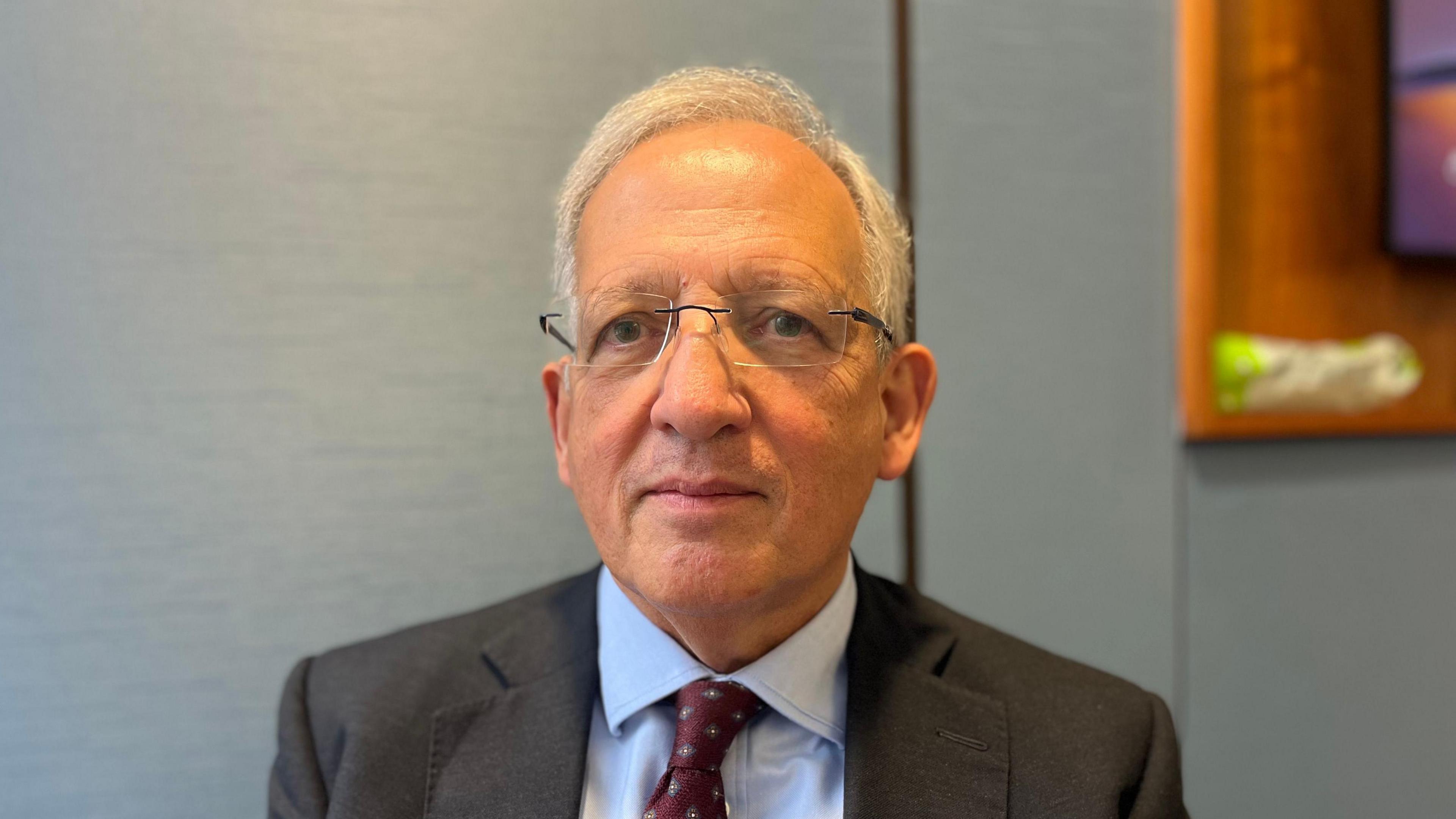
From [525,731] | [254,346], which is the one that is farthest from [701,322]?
[254,346]

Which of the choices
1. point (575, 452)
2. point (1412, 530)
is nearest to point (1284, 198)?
point (1412, 530)

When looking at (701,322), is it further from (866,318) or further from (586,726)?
(586,726)

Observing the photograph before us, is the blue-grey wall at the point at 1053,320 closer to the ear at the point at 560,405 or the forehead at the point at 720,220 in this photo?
the forehead at the point at 720,220

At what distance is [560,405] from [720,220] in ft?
1.08

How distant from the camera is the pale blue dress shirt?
1.08 m

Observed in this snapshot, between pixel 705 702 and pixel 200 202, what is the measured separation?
3.34ft

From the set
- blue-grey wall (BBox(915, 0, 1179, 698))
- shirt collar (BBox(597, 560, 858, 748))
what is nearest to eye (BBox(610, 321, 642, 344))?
shirt collar (BBox(597, 560, 858, 748))

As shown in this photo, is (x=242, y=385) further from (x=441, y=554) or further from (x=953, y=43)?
(x=953, y=43)

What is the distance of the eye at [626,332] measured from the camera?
107cm

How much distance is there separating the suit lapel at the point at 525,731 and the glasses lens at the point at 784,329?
42 cm

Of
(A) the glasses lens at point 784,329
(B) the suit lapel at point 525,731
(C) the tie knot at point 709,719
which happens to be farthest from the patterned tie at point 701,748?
(A) the glasses lens at point 784,329

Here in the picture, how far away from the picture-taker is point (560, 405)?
1210 mm

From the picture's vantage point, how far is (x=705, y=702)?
1.07m

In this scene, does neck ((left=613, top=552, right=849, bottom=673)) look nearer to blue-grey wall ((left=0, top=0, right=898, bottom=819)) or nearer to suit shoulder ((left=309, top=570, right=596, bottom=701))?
suit shoulder ((left=309, top=570, right=596, bottom=701))
